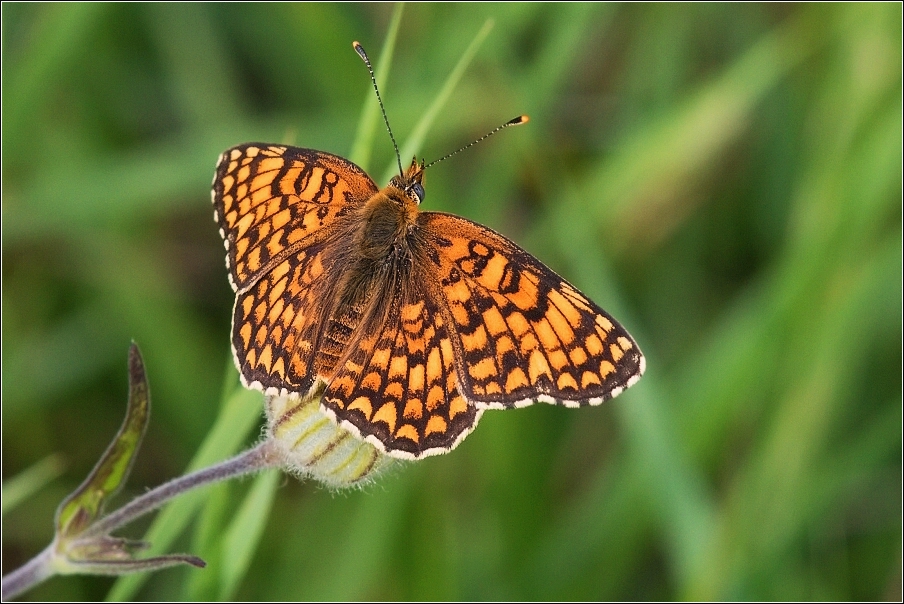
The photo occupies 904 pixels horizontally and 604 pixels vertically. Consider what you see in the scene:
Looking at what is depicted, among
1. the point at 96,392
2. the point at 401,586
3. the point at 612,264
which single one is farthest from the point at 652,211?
the point at 96,392

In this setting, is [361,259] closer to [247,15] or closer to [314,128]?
[314,128]

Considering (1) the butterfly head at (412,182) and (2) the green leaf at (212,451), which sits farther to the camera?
(1) the butterfly head at (412,182)

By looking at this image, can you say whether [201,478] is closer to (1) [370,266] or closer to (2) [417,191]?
(1) [370,266]

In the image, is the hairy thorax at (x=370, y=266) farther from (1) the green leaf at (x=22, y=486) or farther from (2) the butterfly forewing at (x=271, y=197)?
(1) the green leaf at (x=22, y=486)

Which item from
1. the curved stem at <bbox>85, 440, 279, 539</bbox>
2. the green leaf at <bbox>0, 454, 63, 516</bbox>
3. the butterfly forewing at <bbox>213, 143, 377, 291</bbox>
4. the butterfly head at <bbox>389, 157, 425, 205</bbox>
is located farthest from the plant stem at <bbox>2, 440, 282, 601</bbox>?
the butterfly head at <bbox>389, 157, 425, 205</bbox>

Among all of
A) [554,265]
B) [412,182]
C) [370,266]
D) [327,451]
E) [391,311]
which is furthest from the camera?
[554,265]

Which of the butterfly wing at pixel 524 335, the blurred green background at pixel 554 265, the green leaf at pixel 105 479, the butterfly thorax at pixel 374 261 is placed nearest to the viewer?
the butterfly wing at pixel 524 335

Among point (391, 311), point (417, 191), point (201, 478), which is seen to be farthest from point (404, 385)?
point (417, 191)

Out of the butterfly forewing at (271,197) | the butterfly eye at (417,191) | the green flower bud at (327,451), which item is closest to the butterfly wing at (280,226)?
the butterfly forewing at (271,197)
